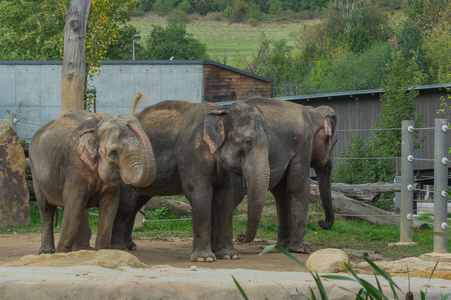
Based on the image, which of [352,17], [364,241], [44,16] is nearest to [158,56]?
[44,16]

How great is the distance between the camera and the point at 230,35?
10425cm

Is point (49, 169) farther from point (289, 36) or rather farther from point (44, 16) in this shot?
point (289, 36)

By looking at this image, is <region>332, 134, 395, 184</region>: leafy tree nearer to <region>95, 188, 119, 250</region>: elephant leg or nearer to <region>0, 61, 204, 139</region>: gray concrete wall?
<region>95, 188, 119, 250</region>: elephant leg

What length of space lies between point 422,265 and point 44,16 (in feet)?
115

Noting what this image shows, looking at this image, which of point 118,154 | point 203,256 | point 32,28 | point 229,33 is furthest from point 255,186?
point 229,33

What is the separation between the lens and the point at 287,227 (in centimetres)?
1118

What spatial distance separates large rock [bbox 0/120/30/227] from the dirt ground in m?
0.83

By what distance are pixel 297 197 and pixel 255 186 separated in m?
1.78

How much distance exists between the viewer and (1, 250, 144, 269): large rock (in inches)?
274

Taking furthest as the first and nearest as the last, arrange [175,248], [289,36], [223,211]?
[289,36]
[175,248]
[223,211]

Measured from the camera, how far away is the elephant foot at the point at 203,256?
915 centimetres

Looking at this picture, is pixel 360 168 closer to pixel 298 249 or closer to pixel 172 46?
pixel 298 249

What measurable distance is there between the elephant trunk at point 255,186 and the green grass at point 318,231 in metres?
2.25

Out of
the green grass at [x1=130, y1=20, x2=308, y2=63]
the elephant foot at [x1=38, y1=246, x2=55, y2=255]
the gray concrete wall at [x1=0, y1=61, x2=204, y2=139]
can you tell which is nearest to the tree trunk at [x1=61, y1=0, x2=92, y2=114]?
the elephant foot at [x1=38, y1=246, x2=55, y2=255]
